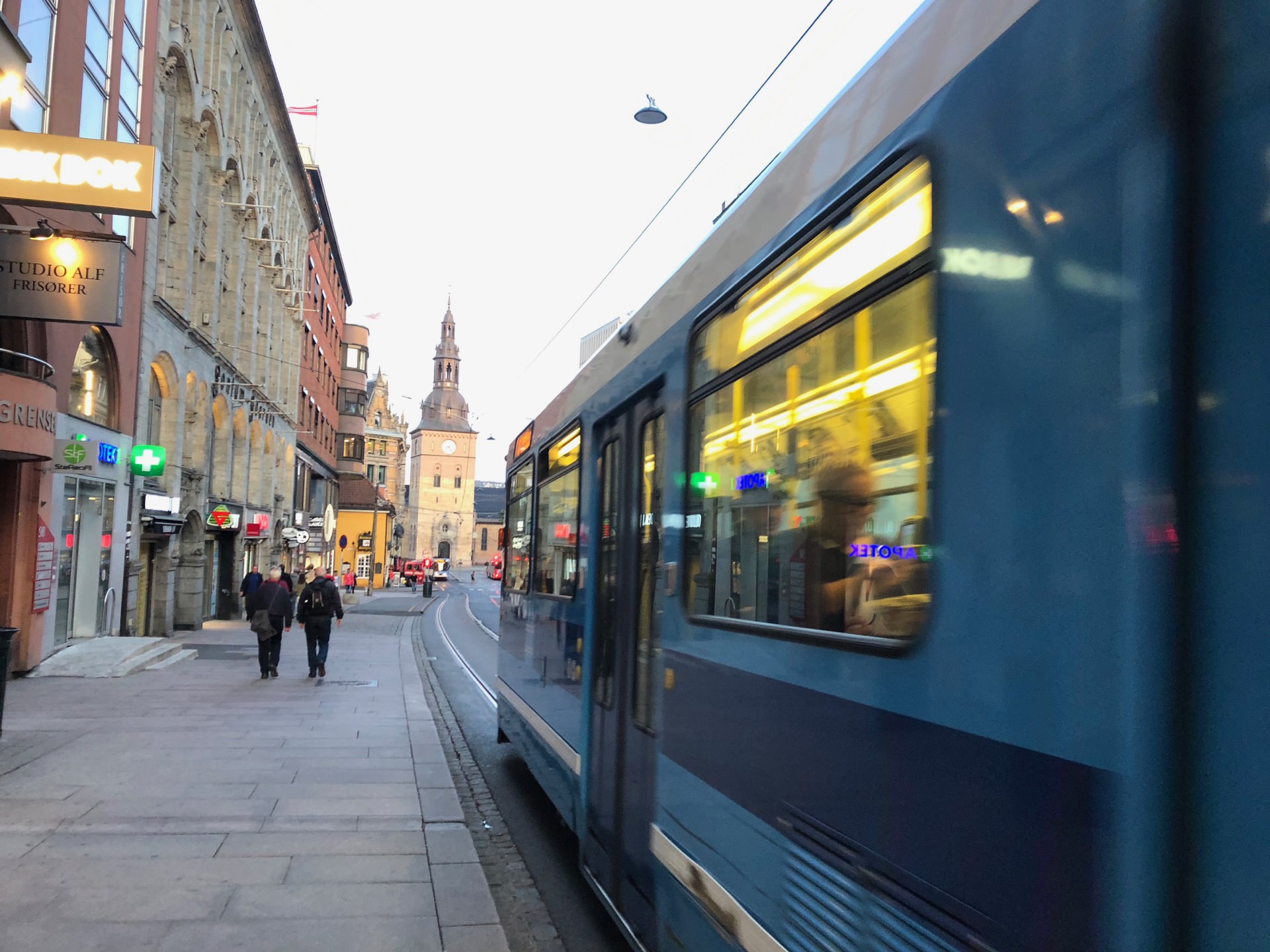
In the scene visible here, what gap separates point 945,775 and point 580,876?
496cm

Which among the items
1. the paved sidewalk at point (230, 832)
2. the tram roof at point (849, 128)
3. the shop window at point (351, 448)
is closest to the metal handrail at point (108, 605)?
the paved sidewalk at point (230, 832)

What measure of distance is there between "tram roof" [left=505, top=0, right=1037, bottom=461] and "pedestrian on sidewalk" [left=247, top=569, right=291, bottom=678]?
1311 cm

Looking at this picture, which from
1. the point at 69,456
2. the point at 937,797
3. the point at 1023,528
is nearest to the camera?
the point at 1023,528

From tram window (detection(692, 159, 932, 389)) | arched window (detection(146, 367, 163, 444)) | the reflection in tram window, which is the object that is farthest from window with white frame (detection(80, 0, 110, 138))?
tram window (detection(692, 159, 932, 389))

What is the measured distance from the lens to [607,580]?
570 cm

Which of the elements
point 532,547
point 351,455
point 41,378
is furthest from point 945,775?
point 351,455

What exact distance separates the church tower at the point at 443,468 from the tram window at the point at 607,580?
123 m

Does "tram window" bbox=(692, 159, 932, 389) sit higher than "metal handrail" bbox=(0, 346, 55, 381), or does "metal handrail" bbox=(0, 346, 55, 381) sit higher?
"metal handrail" bbox=(0, 346, 55, 381)

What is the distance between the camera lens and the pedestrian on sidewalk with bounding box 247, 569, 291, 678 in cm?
1625

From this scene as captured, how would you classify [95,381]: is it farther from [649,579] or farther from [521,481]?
[649,579]

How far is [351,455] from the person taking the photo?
59.5 m

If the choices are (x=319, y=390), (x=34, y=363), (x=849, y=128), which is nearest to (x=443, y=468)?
(x=319, y=390)

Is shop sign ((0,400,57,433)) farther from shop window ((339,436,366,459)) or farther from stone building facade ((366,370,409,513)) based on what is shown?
stone building facade ((366,370,409,513))

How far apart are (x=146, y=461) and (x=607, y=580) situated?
55.3 ft
